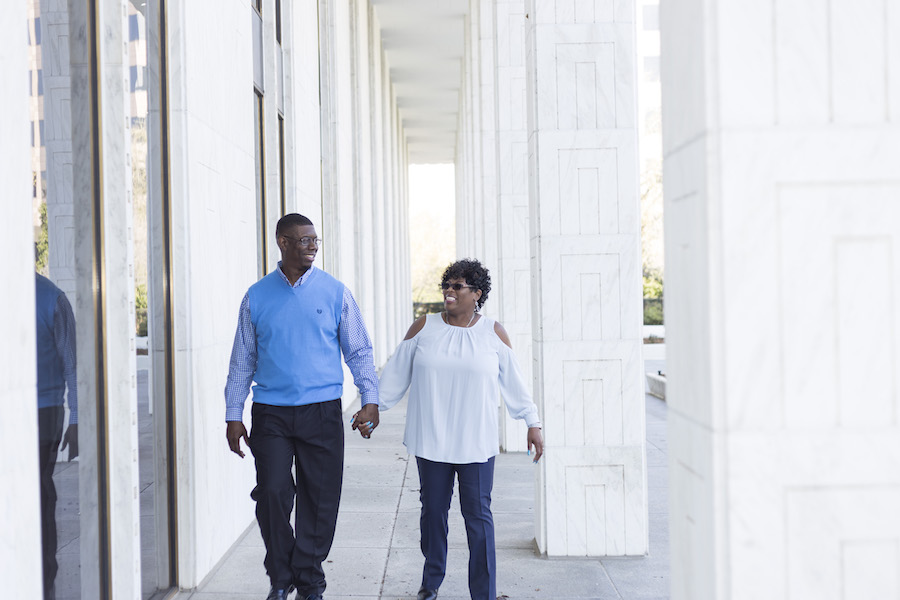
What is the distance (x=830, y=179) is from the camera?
2.20m

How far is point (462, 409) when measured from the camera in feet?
15.3

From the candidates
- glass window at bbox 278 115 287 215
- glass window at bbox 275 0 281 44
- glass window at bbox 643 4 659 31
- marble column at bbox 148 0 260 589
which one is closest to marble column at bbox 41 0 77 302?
marble column at bbox 148 0 260 589

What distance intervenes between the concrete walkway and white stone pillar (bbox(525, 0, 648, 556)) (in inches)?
12.3

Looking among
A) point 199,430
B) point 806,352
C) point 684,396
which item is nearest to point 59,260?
point 199,430

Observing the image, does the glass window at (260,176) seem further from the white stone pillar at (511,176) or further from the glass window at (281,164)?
the white stone pillar at (511,176)

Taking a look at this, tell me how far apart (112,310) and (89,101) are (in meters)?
1.00

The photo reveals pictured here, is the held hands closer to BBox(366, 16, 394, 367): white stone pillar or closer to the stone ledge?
the stone ledge

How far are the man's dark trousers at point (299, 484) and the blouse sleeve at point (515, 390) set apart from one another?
93 centimetres

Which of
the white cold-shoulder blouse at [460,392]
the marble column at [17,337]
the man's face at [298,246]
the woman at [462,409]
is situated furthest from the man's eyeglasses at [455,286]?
the marble column at [17,337]

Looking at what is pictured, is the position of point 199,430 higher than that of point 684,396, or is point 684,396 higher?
point 684,396

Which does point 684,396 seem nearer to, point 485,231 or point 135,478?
point 135,478

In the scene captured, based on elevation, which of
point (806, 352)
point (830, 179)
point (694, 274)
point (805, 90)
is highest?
point (805, 90)

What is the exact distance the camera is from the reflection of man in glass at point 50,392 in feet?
11.5

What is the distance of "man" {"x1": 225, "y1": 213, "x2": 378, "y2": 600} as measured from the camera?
4.80 meters
